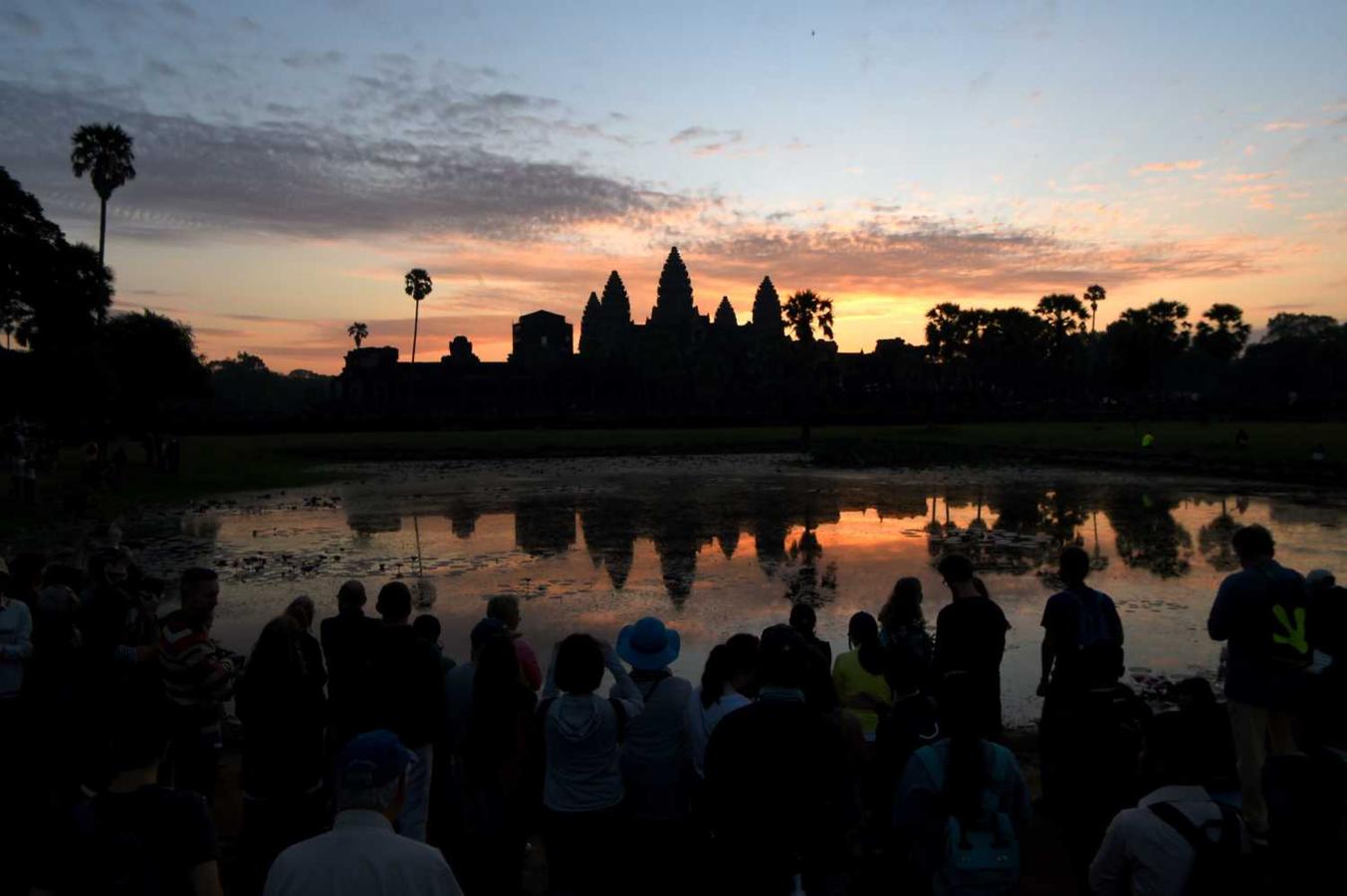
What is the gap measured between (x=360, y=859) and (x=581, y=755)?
1.90m

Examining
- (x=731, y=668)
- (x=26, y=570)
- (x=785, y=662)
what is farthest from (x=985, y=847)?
(x=26, y=570)

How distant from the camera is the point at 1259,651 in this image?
18.7 ft

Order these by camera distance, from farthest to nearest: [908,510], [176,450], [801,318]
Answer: [801,318] → [176,450] → [908,510]

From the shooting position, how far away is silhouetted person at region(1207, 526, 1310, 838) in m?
5.60

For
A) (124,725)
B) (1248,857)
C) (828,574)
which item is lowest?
(828,574)

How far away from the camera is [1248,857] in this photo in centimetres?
294

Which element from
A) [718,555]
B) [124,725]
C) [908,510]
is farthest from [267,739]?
[908,510]

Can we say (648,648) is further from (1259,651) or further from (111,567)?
(111,567)

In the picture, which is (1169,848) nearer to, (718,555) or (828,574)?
(828,574)

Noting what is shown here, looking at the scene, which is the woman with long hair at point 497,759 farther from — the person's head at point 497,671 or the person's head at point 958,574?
the person's head at point 958,574

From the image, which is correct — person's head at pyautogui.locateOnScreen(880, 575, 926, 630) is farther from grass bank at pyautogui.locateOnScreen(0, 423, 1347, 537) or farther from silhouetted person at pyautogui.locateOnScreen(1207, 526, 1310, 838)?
grass bank at pyautogui.locateOnScreen(0, 423, 1347, 537)

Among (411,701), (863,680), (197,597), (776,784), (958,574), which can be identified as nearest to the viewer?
(776,784)

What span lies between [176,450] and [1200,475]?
41.0m

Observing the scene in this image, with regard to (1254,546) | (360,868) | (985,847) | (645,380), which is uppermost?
(645,380)
